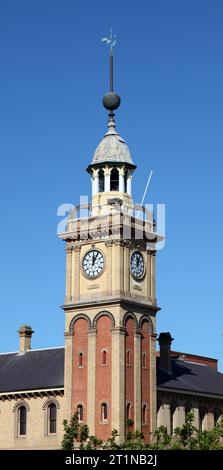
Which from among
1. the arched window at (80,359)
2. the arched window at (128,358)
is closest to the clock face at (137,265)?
the arched window at (128,358)

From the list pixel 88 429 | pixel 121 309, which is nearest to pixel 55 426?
pixel 88 429

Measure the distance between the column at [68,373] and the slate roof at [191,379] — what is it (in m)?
7.46

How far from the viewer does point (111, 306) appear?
70000 mm

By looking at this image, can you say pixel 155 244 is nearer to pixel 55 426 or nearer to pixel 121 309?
pixel 121 309

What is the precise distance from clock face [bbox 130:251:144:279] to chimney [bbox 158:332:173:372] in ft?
32.5

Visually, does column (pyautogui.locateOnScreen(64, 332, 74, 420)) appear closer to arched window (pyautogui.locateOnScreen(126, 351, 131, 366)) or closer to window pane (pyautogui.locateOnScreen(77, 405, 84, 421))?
window pane (pyautogui.locateOnScreen(77, 405, 84, 421))

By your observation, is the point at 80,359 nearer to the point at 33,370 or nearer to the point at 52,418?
the point at 52,418

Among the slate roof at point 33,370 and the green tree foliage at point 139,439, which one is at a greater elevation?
the slate roof at point 33,370

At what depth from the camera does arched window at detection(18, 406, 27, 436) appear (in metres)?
74.7

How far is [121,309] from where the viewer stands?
69812 millimetres

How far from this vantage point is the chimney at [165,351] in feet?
264

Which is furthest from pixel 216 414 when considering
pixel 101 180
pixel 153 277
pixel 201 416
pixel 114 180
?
pixel 101 180

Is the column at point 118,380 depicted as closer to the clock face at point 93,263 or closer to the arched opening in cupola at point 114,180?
the clock face at point 93,263
